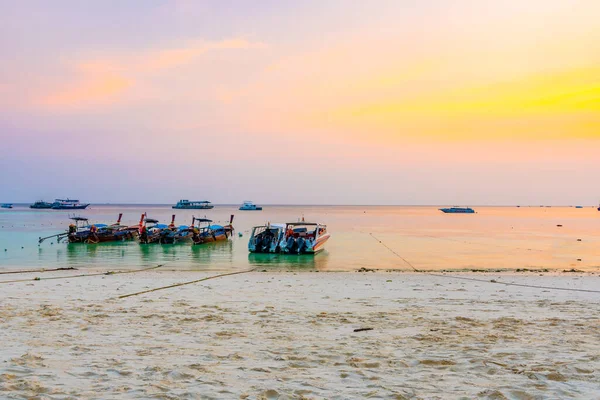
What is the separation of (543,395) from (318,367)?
2601mm

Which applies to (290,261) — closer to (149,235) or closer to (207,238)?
(207,238)

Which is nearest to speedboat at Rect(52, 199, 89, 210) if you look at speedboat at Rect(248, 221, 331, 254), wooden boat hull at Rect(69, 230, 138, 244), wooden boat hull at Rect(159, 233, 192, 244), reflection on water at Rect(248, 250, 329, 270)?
wooden boat hull at Rect(69, 230, 138, 244)

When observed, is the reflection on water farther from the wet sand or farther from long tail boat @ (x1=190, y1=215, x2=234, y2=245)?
the wet sand

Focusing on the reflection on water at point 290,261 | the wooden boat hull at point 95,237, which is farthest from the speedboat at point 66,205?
the reflection on water at point 290,261

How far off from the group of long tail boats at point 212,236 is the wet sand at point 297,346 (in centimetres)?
2141

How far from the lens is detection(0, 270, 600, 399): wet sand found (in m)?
5.41

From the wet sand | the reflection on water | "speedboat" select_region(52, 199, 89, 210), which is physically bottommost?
the reflection on water

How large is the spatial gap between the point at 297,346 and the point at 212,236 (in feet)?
126

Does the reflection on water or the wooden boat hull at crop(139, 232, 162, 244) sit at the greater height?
the wooden boat hull at crop(139, 232, 162, 244)

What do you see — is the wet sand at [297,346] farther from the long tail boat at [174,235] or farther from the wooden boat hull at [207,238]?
the long tail boat at [174,235]

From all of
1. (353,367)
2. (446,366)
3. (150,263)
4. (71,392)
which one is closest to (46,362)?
(71,392)

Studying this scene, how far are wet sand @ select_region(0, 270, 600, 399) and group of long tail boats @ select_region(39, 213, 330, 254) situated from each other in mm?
21414

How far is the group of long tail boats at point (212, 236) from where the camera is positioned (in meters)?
34.5

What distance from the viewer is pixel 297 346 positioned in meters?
7.36
